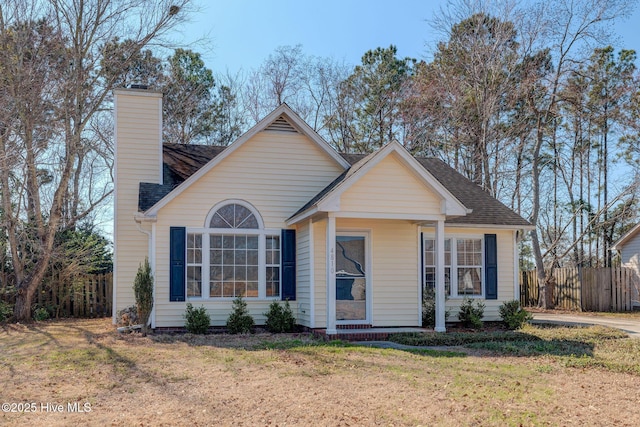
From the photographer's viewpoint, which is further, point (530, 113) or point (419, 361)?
point (530, 113)

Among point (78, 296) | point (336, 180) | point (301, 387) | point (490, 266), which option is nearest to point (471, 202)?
point (490, 266)

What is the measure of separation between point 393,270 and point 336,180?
256 cm

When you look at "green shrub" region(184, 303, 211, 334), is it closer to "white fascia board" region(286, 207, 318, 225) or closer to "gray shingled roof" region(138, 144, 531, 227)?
"gray shingled roof" region(138, 144, 531, 227)

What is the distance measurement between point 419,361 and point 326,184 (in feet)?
20.5

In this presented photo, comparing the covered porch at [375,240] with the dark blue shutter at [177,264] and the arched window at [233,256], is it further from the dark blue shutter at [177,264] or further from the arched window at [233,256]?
the dark blue shutter at [177,264]

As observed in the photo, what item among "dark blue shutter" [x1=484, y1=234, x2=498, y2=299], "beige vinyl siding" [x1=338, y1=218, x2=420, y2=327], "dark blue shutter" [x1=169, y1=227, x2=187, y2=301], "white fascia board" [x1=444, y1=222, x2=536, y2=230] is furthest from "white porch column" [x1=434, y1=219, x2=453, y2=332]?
"dark blue shutter" [x1=169, y1=227, x2=187, y2=301]

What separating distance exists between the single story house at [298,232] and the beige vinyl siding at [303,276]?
0.08 feet

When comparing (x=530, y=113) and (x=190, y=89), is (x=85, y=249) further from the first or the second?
(x=530, y=113)

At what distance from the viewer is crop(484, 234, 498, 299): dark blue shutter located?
51.1ft

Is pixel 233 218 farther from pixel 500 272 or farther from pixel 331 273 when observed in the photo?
pixel 500 272

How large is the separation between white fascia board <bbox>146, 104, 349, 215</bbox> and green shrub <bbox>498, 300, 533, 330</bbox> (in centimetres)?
531

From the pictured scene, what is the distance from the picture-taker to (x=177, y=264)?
13578 millimetres

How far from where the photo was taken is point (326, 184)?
49.1 ft

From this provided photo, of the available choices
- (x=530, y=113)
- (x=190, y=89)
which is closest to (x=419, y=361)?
(x=530, y=113)
